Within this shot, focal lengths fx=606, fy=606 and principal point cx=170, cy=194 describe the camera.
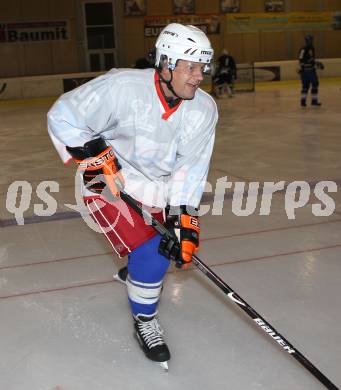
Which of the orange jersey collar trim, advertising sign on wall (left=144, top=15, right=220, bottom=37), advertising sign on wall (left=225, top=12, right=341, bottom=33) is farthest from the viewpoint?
advertising sign on wall (left=225, top=12, right=341, bottom=33)

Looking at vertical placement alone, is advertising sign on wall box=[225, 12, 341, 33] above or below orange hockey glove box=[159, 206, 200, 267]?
above

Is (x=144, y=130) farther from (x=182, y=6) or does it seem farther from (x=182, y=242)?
(x=182, y=6)

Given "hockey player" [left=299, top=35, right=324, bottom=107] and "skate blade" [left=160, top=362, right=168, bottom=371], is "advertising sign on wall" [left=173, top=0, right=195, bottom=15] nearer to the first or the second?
"hockey player" [left=299, top=35, right=324, bottom=107]

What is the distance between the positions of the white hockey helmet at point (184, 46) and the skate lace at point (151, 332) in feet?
3.45

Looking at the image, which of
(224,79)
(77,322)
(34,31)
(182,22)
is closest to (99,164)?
(77,322)

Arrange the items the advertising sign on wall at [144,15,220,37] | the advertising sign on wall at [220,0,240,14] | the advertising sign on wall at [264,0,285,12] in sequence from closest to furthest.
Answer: the advertising sign on wall at [144,15,220,37]
the advertising sign on wall at [220,0,240,14]
the advertising sign on wall at [264,0,285,12]

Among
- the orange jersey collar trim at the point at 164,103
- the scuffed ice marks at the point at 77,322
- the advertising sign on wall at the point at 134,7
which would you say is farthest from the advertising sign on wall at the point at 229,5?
the orange jersey collar trim at the point at 164,103

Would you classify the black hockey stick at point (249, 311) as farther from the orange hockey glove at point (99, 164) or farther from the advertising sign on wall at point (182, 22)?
the advertising sign on wall at point (182, 22)

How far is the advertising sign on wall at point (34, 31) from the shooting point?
18.9 m

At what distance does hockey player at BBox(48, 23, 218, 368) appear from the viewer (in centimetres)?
232

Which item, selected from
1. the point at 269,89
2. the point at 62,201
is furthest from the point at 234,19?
the point at 62,201

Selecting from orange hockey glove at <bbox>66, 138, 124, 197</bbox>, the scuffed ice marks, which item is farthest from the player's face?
the scuffed ice marks

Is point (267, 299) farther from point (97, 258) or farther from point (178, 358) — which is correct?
point (97, 258)

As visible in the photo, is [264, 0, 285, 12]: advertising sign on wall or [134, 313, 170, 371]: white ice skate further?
[264, 0, 285, 12]: advertising sign on wall
